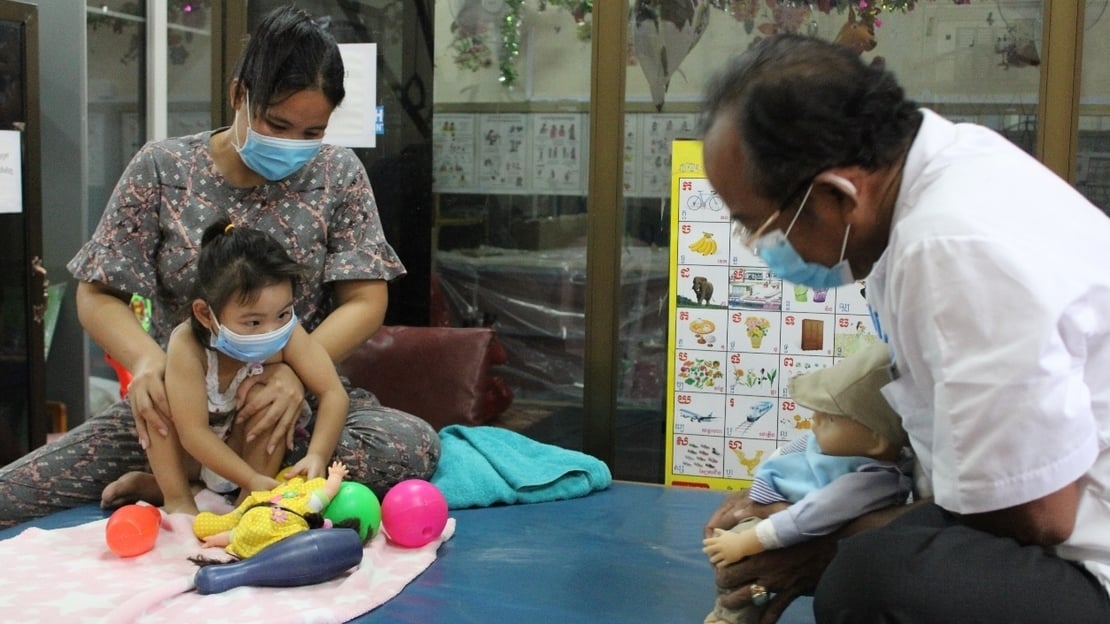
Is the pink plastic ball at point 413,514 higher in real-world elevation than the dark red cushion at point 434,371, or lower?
lower

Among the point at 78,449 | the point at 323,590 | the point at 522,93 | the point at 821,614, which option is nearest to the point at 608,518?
the point at 323,590

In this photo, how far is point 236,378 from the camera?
2375 millimetres

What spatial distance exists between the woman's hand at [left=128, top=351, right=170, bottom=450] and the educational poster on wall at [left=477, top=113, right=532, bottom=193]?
1436 millimetres

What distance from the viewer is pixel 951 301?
1237mm

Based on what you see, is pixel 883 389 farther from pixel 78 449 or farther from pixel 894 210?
pixel 78 449

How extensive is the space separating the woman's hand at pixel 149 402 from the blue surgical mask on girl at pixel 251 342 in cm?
14

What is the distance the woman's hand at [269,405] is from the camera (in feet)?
7.72

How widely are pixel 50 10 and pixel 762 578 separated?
3.28m

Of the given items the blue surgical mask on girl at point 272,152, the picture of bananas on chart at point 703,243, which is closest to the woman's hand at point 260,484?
the blue surgical mask on girl at point 272,152

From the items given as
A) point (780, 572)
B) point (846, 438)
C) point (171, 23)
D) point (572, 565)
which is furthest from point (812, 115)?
point (171, 23)

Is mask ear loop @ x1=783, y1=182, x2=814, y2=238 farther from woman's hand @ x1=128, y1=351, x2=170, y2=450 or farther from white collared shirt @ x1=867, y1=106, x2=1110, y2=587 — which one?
woman's hand @ x1=128, y1=351, x2=170, y2=450

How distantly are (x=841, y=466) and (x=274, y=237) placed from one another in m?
1.36

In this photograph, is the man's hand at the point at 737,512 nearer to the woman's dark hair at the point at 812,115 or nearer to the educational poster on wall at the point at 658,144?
the woman's dark hair at the point at 812,115

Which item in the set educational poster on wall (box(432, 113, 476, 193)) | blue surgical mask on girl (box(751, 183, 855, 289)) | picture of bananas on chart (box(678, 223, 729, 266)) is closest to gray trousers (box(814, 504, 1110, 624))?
blue surgical mask on girl (box(751, 183, 855, 289))
